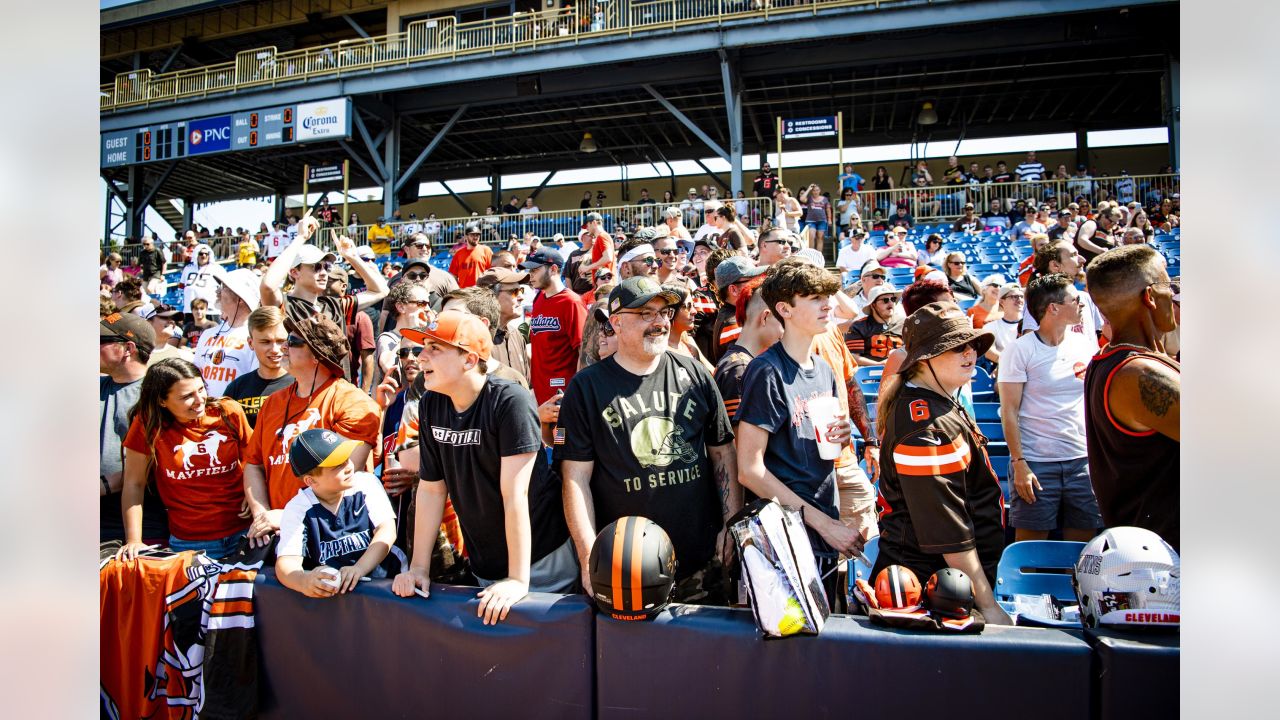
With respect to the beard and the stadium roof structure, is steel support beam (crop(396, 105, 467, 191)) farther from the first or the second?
the beard

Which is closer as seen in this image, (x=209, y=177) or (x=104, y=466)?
(x=104, y=466)

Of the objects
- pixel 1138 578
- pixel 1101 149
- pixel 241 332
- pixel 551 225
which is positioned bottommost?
pixel 1138 578

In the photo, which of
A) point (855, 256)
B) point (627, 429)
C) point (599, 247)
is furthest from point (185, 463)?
point (855, 256)

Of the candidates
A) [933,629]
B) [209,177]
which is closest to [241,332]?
[933,629]

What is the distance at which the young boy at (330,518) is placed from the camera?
292 centimetres

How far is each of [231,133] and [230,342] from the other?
21455 millimetres

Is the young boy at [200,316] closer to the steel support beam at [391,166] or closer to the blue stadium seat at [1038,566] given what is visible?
the blue stadium seat at [1038,566]

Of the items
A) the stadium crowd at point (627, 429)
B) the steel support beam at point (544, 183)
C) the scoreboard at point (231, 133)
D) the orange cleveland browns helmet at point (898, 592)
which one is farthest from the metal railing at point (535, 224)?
the orange cleveland browns helmet at point (898, 592)

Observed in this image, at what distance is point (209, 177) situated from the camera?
1109 inches

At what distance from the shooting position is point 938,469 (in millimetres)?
2430

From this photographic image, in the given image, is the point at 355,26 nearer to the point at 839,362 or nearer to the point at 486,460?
the point at 839,362
